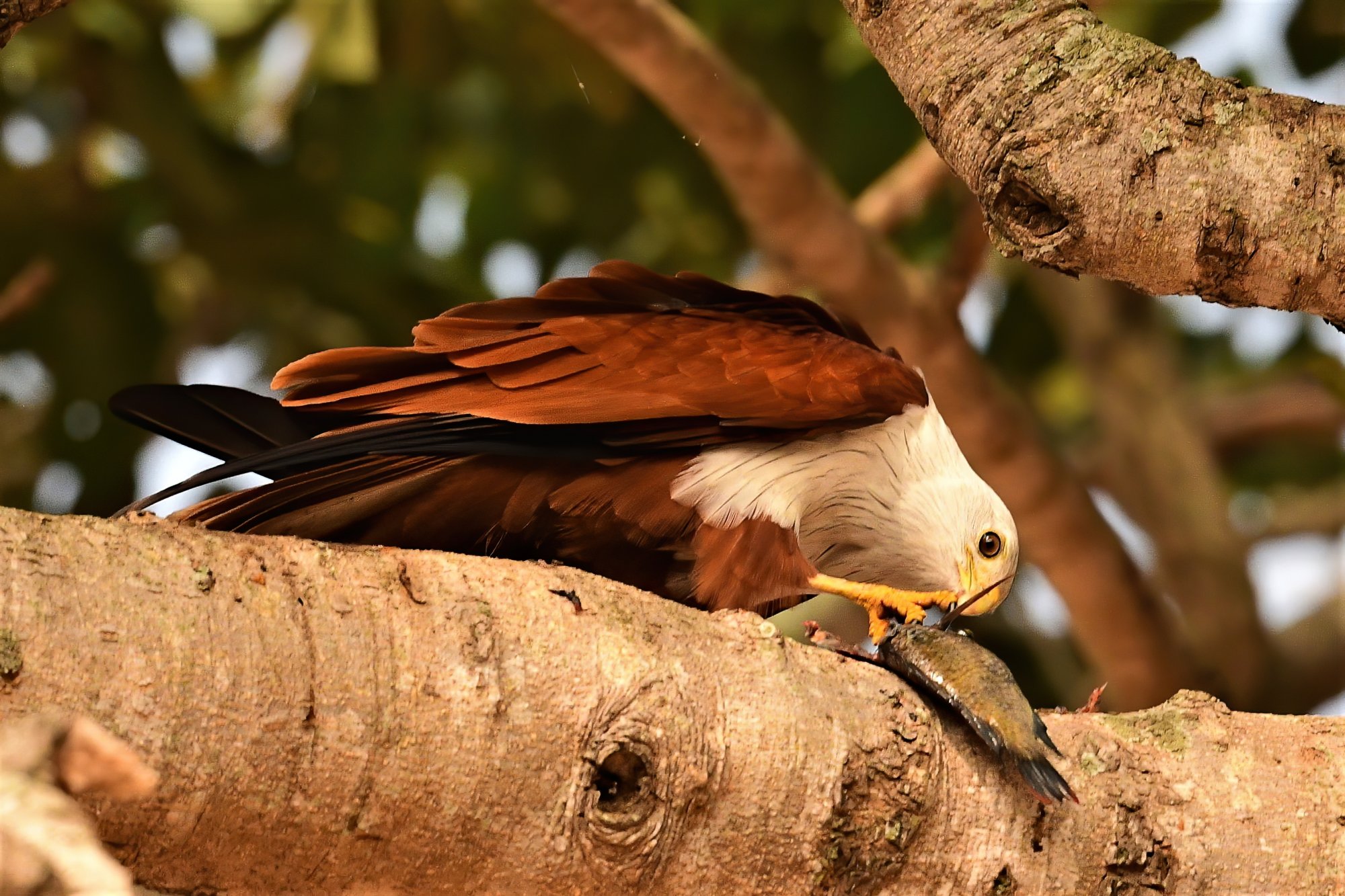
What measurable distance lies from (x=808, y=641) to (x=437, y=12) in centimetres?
415

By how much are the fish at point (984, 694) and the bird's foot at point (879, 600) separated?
0.75 m

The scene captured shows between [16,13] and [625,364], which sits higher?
[16,13]

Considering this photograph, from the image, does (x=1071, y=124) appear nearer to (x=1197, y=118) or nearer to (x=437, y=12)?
(x=1197, y=118)

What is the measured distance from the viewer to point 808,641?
3.11 m

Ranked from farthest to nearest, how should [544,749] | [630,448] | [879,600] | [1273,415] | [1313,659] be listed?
[1273,415] → [1313,659] → [879,600] → [630,448] → [544,749]

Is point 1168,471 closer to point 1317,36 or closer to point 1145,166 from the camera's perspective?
point 1317,36

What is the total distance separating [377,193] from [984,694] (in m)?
4.49

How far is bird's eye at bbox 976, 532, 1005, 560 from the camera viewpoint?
4.22m

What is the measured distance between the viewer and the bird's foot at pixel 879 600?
12.2 feet

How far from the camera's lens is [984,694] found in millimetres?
2752

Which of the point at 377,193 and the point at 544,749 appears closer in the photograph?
the point at 544,749

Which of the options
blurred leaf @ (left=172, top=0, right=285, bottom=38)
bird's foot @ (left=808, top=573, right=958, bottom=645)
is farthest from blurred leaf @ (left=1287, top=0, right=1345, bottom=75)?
blurred leaf @ (left=172, top=0, right=285, bottom=38)

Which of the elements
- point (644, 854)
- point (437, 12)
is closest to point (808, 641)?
point (644, 854)

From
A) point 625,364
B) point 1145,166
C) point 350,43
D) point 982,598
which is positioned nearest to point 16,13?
point 625,364
